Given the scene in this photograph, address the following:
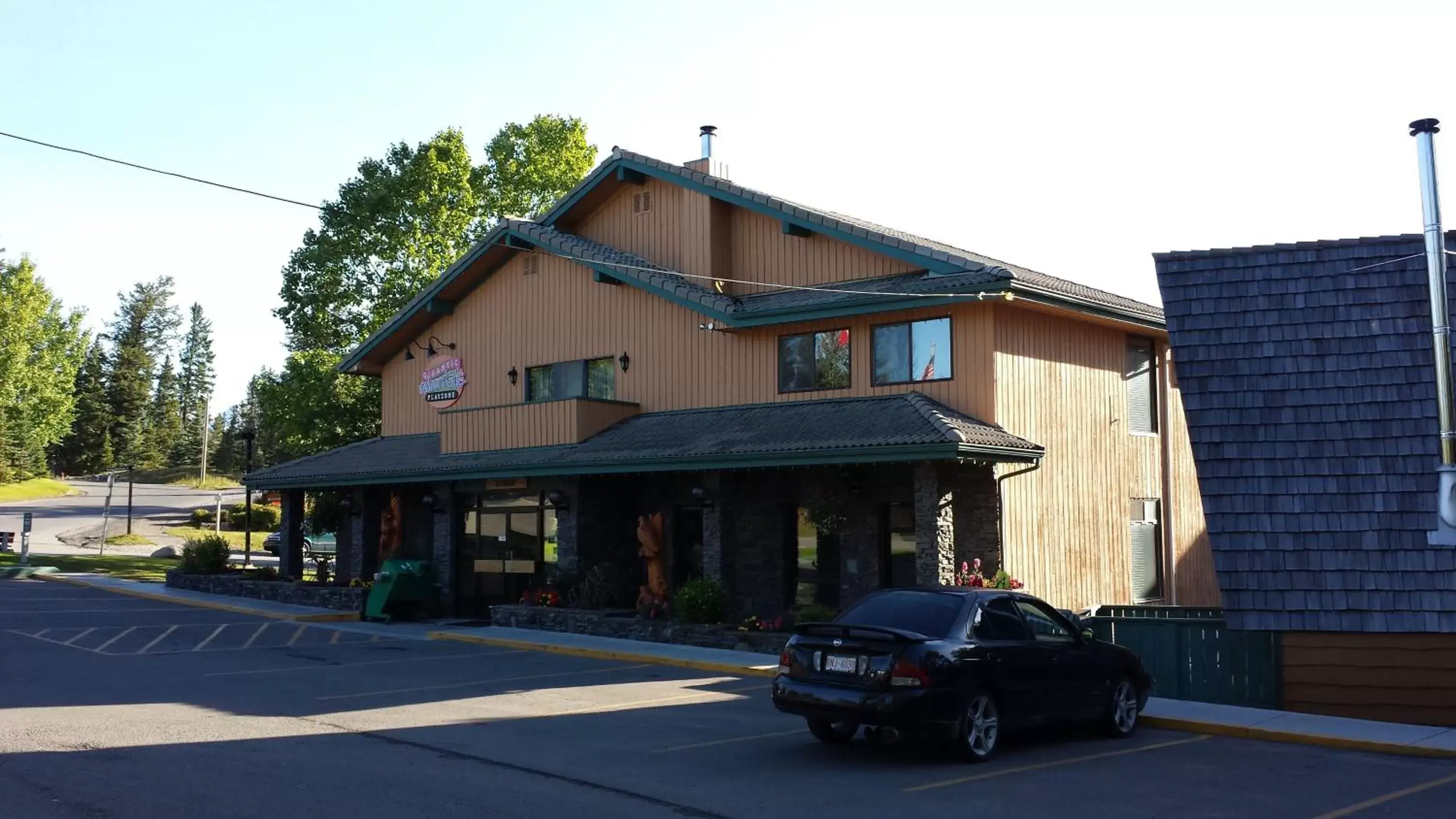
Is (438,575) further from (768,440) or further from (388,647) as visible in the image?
(768,440)

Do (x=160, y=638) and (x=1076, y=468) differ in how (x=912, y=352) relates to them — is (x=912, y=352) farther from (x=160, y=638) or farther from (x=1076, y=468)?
(x=160, y=638)

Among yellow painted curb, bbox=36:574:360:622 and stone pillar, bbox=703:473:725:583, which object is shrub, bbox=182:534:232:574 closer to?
yellow painted curb, bbox=36:574:360:622

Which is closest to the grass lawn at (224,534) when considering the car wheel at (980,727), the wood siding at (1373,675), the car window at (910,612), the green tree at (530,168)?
the green tree at (530,168)

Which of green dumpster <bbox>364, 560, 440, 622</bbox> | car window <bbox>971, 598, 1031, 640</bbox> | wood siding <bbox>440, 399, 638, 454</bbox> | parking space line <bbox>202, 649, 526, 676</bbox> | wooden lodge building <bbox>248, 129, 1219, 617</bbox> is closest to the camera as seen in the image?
car window <bbox>971, 598, 1031, 640</bbox>

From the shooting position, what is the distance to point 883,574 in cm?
1961

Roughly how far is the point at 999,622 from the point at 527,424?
51.4ft

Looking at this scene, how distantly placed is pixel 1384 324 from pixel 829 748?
8145 mm

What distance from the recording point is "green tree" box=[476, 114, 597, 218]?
1688 inches

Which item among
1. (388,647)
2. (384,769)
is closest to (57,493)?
(388,647)

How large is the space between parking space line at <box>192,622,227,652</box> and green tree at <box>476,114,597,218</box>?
22.3 meters

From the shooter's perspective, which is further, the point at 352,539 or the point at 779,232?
the point at 352,539

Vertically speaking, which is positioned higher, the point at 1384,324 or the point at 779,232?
the point at 779,232

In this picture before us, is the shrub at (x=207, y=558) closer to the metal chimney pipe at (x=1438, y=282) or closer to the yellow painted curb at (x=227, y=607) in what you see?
the yellow painted curb at (x=227, y=607)

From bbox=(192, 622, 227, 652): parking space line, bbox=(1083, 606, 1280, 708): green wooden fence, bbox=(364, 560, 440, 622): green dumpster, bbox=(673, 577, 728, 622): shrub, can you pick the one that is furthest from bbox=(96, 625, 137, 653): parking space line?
bbox=(1083, 606, 1280, 708): green wooden fence
